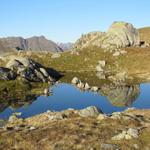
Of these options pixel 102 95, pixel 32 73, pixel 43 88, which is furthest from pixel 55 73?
pixel 102 95

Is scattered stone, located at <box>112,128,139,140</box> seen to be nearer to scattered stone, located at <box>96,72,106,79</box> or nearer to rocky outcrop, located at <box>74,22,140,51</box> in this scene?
scattered stone, located at <box>96,72,106,79</box>

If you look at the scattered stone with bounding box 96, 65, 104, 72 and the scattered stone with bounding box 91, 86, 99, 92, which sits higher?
the scattered stone with bounding box 96, 65, 104, 72

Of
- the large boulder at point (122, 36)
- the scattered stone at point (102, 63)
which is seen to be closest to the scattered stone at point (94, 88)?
the scattered stone at point (102, 63)

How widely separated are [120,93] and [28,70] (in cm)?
Answer: 3501

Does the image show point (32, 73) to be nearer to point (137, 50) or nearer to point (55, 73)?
point (55, 73)

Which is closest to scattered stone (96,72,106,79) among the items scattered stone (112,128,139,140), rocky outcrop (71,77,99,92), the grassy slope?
the grassy slope

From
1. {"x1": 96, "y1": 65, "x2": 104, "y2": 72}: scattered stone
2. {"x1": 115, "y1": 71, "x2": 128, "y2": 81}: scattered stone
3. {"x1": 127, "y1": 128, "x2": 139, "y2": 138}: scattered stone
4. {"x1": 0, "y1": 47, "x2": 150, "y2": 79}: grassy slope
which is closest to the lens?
{"x1": 127, "y1": 128, "x2": 139, "y2": 138}: scattered stone

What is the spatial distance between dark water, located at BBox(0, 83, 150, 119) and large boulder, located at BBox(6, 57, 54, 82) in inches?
312

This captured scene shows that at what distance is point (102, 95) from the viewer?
104938 millimetres

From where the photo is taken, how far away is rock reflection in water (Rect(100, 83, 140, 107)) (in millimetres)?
95037

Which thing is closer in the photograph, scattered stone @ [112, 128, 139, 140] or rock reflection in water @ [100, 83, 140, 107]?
scattered stone @ [112, 128, 139, 140]

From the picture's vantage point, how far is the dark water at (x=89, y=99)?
85.8m

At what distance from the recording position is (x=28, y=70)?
126m

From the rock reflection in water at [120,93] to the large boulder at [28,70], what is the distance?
2248cm
